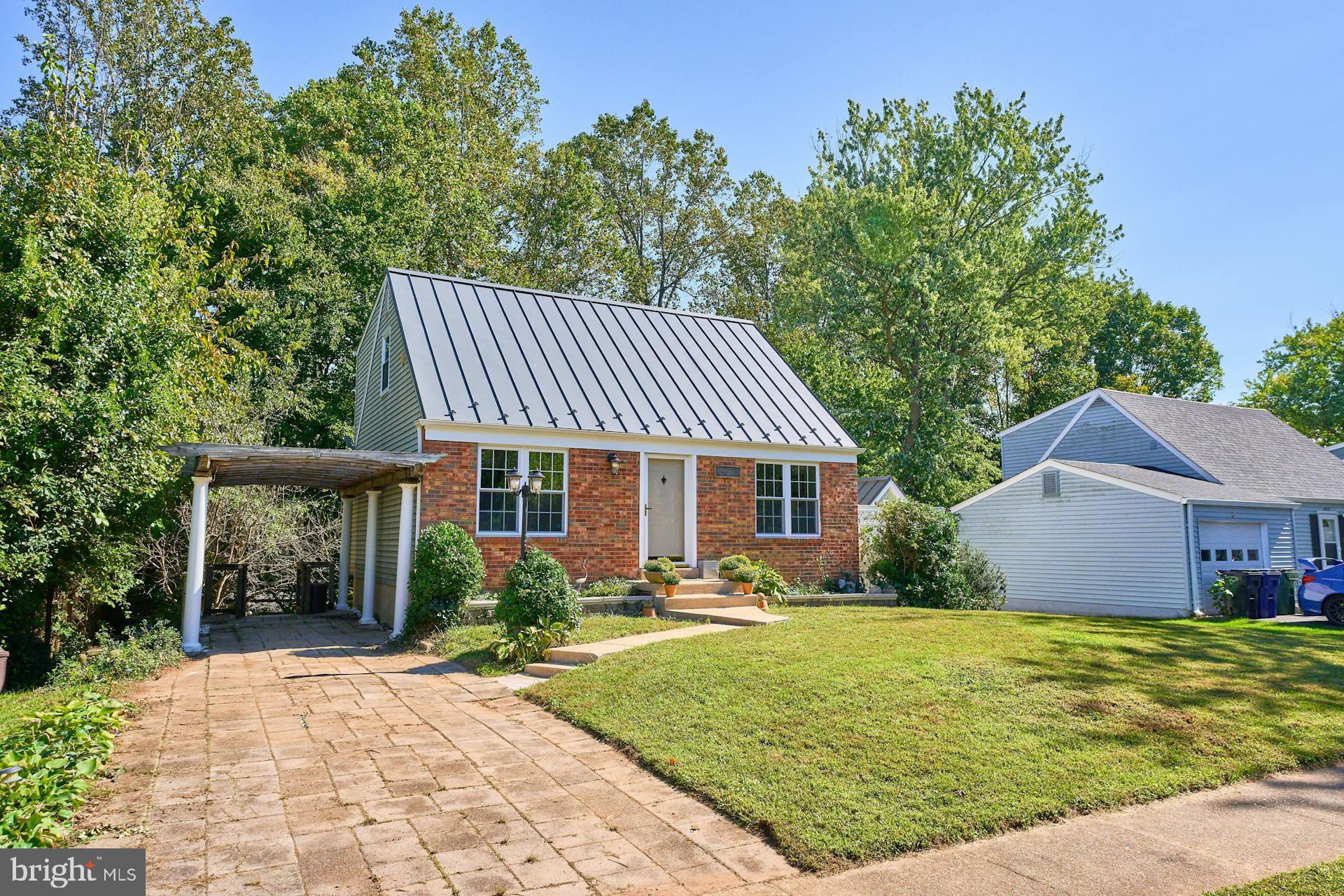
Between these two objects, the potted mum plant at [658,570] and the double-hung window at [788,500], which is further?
the double-hung window at [788,500]

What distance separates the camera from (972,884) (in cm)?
378

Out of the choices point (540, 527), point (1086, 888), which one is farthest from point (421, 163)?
point (1086, 888)

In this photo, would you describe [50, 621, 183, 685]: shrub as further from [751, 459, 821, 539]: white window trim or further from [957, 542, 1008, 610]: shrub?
[957, 542, 1008, 610]: shrub

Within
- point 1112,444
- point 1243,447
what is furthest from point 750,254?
point 1243,447

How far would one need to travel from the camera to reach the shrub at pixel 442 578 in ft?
37.5

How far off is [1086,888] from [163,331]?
11.5m

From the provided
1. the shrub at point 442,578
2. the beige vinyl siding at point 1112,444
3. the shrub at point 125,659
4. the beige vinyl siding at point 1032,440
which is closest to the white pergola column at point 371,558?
the shrub at point 442,578

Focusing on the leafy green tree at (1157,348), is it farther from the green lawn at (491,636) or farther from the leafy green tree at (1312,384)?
the green lawn at (491,636)

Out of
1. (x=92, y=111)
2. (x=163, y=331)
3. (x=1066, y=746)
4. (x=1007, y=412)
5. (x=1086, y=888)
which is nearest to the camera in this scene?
(x=1086, y=888)

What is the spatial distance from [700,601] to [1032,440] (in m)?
18.8

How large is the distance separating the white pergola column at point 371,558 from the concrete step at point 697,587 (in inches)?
197

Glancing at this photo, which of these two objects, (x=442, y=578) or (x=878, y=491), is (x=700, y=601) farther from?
(x=878, y=491)

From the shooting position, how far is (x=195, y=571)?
11.1 metres

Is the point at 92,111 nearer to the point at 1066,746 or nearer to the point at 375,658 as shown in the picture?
the point at 375,658
